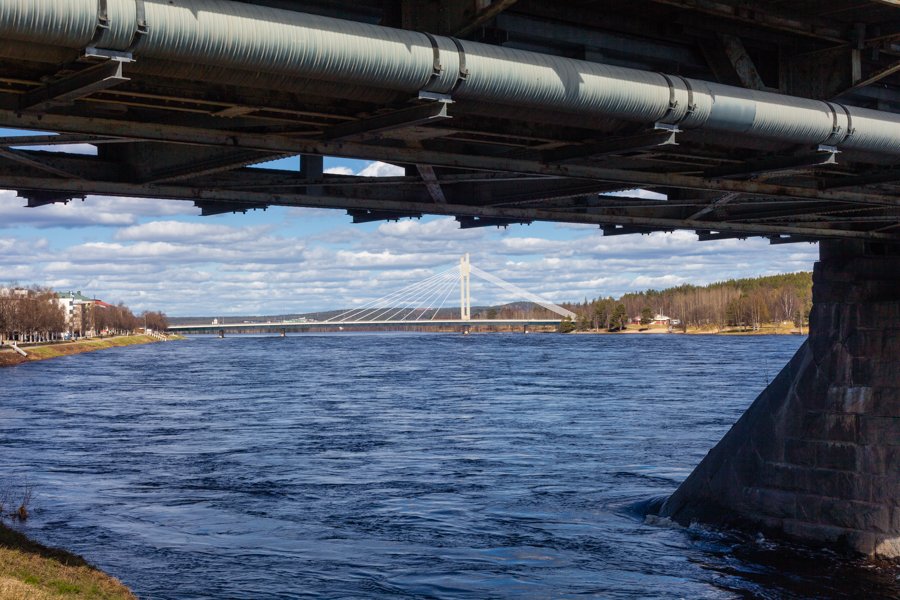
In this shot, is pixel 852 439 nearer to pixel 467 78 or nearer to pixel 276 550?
pixel 276 550

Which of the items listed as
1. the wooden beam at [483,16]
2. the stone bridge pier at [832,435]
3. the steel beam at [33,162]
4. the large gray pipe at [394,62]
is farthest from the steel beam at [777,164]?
the steel beam at [33,162]

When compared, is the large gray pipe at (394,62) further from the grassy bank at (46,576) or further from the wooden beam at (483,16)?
the grassy bank at (46,576)

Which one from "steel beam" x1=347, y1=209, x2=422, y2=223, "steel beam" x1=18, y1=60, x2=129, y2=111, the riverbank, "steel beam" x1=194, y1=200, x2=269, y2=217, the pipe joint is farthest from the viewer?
the riverbank

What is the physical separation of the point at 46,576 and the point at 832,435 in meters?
16.4

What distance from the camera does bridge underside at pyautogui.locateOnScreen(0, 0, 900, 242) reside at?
10.5 meters

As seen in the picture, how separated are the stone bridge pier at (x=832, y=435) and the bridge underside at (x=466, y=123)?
16.9ft

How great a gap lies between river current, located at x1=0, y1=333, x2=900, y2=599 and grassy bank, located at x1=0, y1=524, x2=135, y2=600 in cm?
154

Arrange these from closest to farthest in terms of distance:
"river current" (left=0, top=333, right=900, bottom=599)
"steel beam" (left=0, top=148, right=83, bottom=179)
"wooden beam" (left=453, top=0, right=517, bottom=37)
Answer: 1. "wooden beam" (left=453, top=0, right=517, bottom=37)
2. "steel beam" (left=0, top=148, right=83, bottom=179)
3. "river current" (left=0, top=333, right=900, bottom=599)

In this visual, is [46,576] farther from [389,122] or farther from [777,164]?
[777,164]

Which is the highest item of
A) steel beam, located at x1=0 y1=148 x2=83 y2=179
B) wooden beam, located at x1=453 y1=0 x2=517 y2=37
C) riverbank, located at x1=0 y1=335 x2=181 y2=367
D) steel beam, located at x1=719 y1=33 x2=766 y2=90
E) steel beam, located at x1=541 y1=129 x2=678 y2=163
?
steel beam, located at x1=719 y1=33 x2=766 y2=90

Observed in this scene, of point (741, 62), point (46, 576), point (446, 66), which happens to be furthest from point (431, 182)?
point (46, 576)

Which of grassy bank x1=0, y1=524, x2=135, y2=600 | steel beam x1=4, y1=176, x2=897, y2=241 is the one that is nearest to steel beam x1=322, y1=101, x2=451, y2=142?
steel beam x1=4, y1=176, x2=897, y2=241

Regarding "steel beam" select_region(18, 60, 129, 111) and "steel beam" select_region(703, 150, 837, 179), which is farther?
"steel beam" select_region(703, 150, 837, 179)

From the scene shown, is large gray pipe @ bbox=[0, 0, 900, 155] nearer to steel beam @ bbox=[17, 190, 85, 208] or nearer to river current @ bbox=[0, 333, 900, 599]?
steel beam @ bbox=[17, 190, 85, 208]
